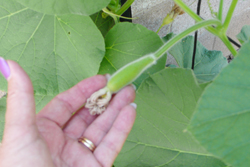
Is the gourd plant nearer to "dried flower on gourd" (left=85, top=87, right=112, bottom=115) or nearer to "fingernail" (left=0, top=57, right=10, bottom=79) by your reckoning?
"dried flower on gourd" (left=85, top=87, right=112, bottom=115)

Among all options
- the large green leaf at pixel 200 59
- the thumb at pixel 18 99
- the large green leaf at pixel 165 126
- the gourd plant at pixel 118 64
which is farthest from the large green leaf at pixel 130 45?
the thumb at pixel 18 99

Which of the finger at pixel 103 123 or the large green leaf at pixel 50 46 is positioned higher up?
the large green leaf at pixel 50 46

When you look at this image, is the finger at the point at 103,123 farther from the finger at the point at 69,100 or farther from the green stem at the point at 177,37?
Answer: the green stem at the point at 177,37

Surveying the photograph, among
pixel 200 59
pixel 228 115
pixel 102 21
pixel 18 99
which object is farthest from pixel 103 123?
pixel 200 59

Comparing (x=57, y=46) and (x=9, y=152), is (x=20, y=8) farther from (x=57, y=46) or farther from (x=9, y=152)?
(x=9, y=152)

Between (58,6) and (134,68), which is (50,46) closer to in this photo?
(58,6)

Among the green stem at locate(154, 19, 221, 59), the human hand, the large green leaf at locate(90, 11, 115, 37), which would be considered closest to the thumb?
the human hand
